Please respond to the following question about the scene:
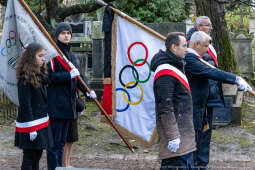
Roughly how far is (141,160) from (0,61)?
255 centimetres

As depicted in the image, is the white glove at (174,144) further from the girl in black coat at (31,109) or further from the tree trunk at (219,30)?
the tree trunk at (219,30)

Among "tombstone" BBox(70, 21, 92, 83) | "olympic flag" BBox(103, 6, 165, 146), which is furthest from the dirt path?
"tombstone" BBox(70, 21, 92, 83)

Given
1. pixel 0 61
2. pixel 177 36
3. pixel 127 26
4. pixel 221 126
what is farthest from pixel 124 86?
pixel 221 126

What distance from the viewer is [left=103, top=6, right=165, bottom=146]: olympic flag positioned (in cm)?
638

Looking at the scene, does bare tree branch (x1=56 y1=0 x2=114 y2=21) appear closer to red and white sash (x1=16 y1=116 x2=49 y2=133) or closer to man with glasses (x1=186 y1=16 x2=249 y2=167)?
man with glasses (x1=186 y1=16 x2=249 y2=167)

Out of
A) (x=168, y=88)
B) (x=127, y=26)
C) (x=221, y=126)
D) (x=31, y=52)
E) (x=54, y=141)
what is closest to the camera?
(x=168, y=88)

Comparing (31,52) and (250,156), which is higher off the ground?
(31,52)

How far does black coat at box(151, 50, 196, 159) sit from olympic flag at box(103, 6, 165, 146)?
2.06 m

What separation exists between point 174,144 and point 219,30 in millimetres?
5908

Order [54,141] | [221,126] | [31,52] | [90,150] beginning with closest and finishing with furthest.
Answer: [31,52] → [54,141] → [90,150] → [221,126]

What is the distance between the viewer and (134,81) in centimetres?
642

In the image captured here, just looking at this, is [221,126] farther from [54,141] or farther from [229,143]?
[54,141]

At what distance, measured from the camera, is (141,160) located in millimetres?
6543

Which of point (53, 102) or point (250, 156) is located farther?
point (250, 156)
